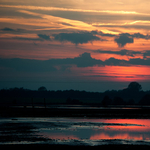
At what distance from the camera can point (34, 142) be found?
24.8 meters

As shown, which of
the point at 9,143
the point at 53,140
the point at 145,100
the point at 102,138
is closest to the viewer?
the point at 9,143

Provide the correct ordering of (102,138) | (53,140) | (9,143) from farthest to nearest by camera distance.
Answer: (102,138) → (53,140) → (9,143)

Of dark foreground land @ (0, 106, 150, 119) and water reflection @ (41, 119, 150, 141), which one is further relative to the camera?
dark foreground land @ (0, 106, 150, 119)

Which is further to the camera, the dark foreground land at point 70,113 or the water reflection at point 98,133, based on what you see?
the dark foreground land at point 70,113

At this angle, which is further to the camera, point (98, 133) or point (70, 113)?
point (70, 113)

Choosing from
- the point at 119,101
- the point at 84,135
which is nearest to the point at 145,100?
the point at 119,101

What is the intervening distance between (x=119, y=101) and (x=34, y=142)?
142 meters

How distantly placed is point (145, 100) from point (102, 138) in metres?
139

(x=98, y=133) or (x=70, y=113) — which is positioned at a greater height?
(x=70, y=113)
